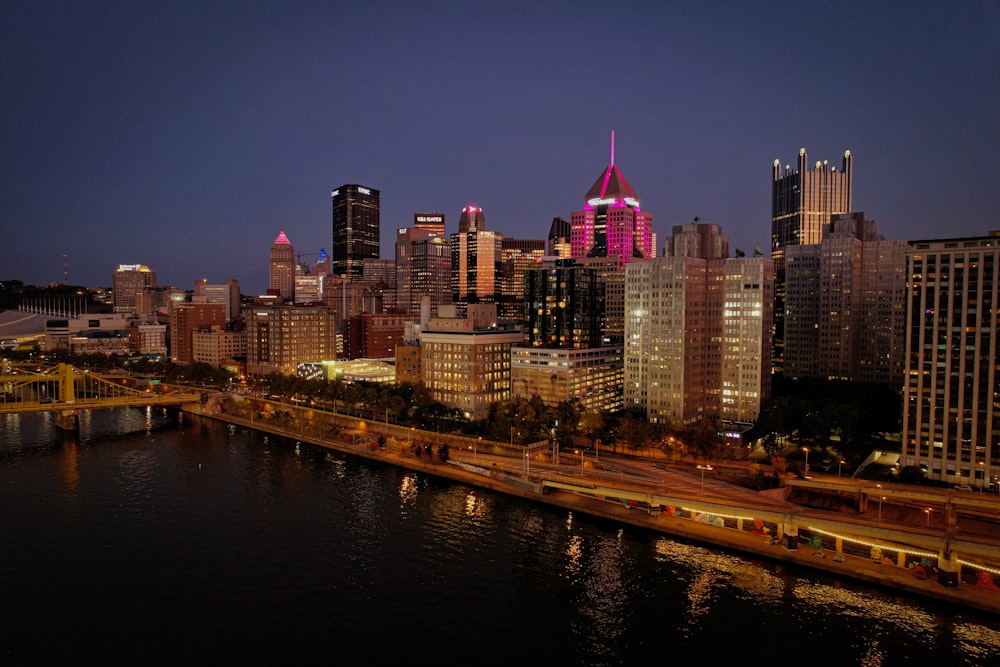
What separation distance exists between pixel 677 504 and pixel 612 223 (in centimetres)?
10077

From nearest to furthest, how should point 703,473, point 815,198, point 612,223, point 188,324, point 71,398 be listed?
point 703,473 → point 71,398 → point 188,324 → point 612,223 → point 815,198

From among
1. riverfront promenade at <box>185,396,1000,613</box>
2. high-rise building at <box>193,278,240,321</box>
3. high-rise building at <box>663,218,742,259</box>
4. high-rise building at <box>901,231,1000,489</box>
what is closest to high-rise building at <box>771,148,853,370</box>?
high-rise building at <box>663,218,742,259</box>

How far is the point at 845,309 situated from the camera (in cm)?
8569

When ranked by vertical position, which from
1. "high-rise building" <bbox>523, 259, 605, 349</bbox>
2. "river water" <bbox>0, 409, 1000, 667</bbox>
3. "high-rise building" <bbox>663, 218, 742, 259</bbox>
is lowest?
"river water" <bbox>0, 409, 1000, 667</bbox>

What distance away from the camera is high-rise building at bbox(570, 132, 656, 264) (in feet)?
442

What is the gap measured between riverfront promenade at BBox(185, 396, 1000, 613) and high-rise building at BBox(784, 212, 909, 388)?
47.7 meters

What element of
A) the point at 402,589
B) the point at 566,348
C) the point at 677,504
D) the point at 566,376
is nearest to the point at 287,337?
the point at 566,348

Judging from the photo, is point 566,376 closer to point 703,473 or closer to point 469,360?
point 469,360

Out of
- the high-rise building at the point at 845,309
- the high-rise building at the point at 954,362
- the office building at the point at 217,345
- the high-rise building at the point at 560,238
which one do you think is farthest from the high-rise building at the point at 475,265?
the high-rise building at the point at 954,362

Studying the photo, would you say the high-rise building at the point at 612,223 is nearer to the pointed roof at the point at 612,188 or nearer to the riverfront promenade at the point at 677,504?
the pointed roof at the point at 612,188

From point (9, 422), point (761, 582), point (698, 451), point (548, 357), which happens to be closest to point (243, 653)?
point (761, 582)

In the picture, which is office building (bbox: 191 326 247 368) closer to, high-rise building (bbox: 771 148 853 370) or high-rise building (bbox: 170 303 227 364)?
high-rise building (bbox: 170 303 227 364)

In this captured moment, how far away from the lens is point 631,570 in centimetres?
3500

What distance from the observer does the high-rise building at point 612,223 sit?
13462 cm
